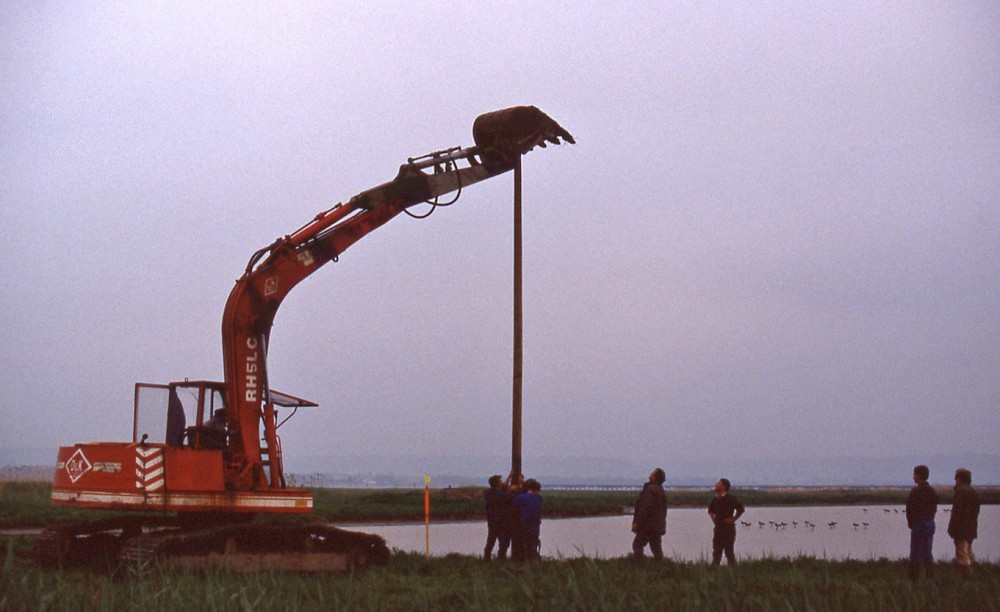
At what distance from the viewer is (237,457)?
47.4 ft

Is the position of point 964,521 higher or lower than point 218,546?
higher

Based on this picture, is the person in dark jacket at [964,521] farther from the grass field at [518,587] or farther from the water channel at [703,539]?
the water channel at [703,539]

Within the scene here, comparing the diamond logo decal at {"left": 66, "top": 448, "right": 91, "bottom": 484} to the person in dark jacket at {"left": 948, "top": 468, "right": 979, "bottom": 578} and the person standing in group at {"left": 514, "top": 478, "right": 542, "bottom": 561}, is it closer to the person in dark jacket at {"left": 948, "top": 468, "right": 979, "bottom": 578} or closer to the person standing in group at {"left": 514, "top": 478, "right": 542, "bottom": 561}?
the person standing in group at {"left": 514, "top": 478, "right": 542, "bottom": 561}

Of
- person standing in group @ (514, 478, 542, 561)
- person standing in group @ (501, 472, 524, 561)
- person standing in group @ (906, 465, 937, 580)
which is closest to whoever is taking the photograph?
person standing in group @ (906, 465, 937, 580)

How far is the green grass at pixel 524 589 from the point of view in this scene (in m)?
7.89

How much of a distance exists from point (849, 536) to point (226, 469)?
29.4 meters

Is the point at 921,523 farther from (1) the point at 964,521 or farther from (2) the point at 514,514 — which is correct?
(2) the point at 514,514

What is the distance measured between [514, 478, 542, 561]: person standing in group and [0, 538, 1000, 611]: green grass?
2.55 feet

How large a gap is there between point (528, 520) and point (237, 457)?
420 cm

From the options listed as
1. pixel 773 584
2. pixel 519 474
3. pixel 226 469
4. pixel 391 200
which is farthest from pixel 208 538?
pixel 773 584

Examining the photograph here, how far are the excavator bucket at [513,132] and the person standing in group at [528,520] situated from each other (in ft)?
16.4

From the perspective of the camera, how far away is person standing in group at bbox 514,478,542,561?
15.5 metres

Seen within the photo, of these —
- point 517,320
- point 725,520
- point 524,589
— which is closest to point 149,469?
point 517,320

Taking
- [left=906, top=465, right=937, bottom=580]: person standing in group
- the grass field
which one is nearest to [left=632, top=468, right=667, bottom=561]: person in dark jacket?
the grass field
